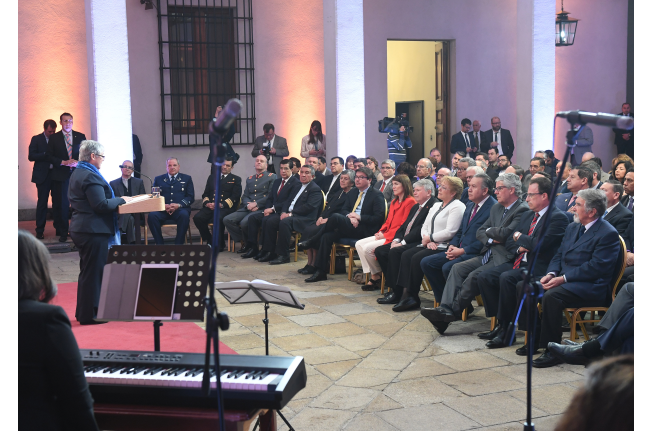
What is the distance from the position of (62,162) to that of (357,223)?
14.8ft

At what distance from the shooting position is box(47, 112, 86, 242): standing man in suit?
946 centimetres

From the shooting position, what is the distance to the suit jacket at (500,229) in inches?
208

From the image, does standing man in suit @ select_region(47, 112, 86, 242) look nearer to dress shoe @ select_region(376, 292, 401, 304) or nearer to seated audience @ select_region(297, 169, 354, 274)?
seated audience @ select_region(297, 169, 354, 274)

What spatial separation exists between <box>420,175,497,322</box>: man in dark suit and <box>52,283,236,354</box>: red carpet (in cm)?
191

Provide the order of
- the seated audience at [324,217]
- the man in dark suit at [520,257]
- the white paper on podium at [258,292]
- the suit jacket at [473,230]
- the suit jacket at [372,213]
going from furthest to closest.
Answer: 1. the seated audience at [324,217]
2. the suit jacket at [372,213]
3. the suit jacket at [473,230]
4. the man in dark suit at [520,257]
5. the white paper on podium at [258,292]

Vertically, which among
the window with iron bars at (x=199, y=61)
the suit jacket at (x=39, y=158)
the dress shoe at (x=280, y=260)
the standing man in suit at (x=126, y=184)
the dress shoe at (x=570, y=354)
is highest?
the window with iron bars at (x=199, y=61)


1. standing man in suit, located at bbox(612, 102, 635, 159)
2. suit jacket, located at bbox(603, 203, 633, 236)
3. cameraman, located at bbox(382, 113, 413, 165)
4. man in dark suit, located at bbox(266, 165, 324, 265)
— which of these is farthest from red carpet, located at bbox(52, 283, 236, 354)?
standing man in suit, located at bbox(612, 102, 635, 159)

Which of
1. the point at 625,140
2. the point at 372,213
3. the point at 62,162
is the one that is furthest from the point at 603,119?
the point at 625,140

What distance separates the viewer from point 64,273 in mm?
7895

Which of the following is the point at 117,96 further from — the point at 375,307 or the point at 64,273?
the point at 375,307

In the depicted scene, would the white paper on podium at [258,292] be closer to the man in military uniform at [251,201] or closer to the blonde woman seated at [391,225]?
the blonde woman seated at [391,225]

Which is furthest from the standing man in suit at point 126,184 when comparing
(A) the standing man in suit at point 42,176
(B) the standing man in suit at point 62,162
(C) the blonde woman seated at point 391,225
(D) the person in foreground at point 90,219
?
(C) the blonde woman seated at point 391,225

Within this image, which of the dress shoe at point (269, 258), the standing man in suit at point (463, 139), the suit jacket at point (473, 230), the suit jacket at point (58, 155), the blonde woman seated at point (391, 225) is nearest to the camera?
the suit jacket at point (473, 230)

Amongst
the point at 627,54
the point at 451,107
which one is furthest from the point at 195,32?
the point at 627,54
